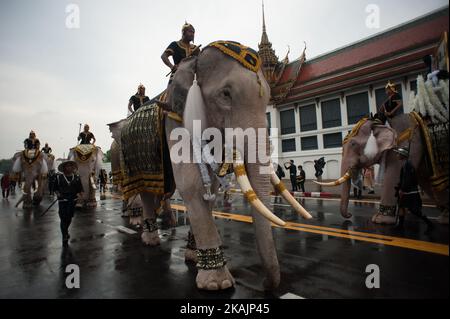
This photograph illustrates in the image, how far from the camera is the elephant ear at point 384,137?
18.5ft

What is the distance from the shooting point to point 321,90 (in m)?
25.7

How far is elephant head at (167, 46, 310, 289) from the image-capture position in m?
2.71

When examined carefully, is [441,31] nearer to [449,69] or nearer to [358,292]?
[449,69]

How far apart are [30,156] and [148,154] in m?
10.3

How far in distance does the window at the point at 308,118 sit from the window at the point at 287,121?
129 cm

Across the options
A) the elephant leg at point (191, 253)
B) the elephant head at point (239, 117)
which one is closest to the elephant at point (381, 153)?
the elephant head at point (239, 117)

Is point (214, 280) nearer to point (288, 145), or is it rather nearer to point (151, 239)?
point (151, 239)

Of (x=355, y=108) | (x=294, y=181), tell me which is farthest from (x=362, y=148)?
(x=355, y=108)

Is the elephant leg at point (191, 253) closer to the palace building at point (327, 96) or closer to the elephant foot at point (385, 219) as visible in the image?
the elephant foot at point (385, 219)

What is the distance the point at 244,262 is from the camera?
388 centimetres

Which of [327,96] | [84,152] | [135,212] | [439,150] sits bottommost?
[135,212]

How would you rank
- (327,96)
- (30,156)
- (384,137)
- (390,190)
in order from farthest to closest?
1. (327,96)
2. (30,156)
3. (384,137)
4. (390,190)

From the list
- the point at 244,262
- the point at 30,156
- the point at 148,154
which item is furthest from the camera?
the point at 30,156

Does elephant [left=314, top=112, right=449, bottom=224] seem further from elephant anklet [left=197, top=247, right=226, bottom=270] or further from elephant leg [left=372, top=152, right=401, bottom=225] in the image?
elephant anklet [left=197, top=247, right=226, bottom=270]
